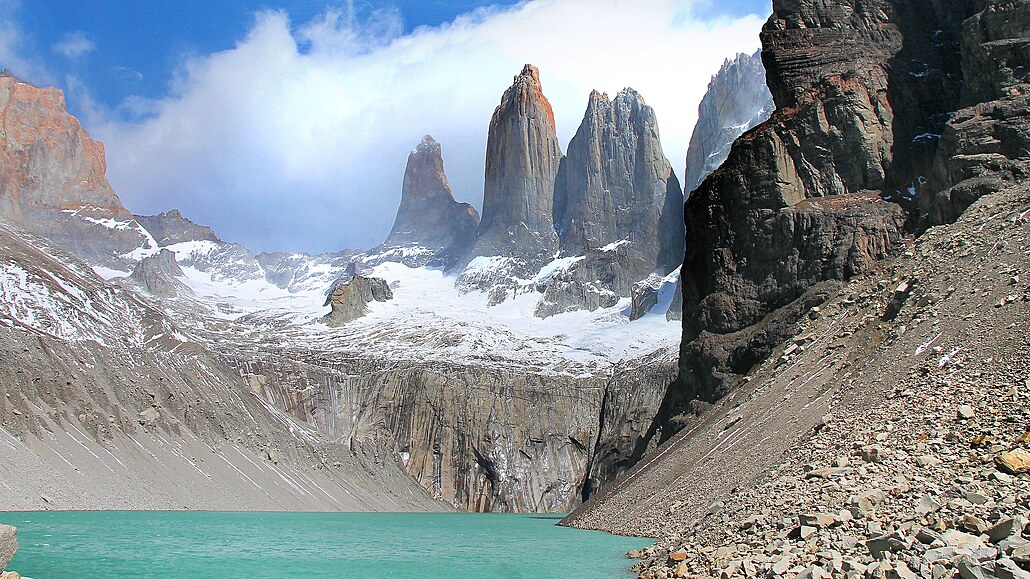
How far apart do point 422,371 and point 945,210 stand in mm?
104725

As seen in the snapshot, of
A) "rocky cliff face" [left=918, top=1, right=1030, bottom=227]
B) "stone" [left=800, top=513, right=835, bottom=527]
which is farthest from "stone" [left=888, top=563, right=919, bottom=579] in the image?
"rocky cliff face" [left=918, top=1, right=1030, bottom=227]

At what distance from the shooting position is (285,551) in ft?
139

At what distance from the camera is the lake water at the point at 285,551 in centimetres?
3256

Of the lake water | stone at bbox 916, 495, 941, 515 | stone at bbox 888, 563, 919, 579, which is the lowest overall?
the lake water

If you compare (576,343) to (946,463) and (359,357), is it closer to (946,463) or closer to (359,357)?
(359,357)

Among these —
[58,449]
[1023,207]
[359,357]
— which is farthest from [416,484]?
[1023,207]

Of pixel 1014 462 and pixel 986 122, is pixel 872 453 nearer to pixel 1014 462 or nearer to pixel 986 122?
pixel 1014 462

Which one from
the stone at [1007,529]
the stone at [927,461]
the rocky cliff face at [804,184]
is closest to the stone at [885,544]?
the stone at [1007,529]

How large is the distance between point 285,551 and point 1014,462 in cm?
3138

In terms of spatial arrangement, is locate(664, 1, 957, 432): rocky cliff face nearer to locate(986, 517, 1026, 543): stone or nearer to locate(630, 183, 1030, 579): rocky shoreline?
locate(630, 183, 1030, 579): rocky shoreline

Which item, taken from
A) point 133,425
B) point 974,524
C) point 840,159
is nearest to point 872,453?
point 974,524

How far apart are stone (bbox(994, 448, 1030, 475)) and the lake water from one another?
11.0 m

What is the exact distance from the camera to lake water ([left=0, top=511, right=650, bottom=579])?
32.6m

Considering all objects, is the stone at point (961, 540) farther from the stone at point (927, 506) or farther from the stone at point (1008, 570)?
the stone at point (927, 506)
